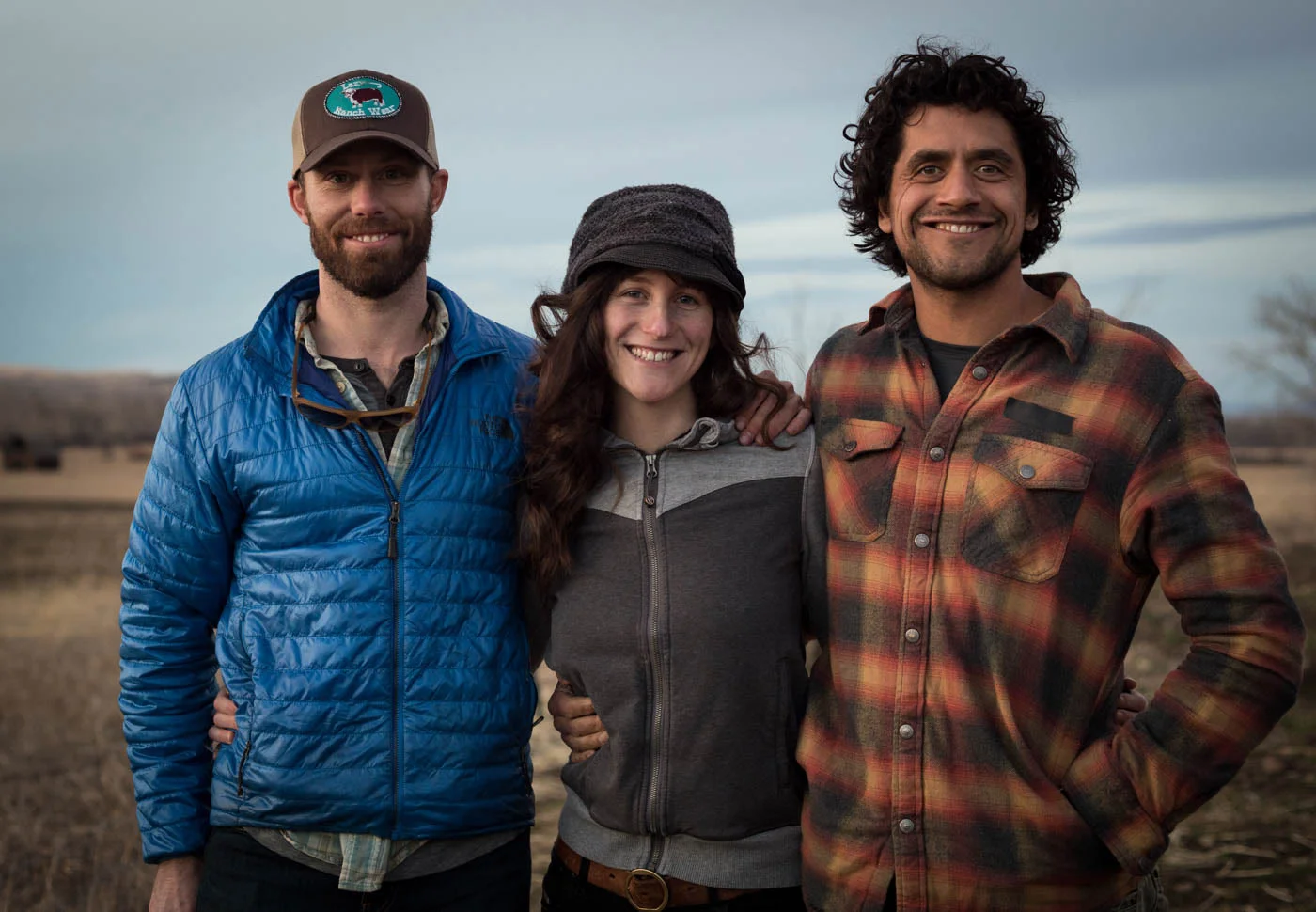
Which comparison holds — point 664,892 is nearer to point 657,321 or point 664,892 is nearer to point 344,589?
point 344,589

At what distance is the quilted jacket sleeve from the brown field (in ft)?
8.92

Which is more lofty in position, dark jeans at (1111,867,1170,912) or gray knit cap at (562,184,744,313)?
gray knit cap at (562,184,744,313)

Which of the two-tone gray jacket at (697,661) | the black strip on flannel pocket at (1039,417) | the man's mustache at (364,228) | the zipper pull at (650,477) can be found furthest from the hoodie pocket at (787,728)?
the man's mustache at (364,228)

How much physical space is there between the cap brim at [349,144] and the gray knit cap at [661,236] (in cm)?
44

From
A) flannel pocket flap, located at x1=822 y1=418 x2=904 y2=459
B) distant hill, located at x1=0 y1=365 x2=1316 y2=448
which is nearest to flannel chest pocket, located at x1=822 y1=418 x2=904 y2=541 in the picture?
flannel pocket flap, located at x1=822 y1=418 x2=904 y2=459

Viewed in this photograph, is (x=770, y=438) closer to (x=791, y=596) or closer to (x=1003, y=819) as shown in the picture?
(x=791, y=596)

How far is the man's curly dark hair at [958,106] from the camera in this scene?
2.82 meters

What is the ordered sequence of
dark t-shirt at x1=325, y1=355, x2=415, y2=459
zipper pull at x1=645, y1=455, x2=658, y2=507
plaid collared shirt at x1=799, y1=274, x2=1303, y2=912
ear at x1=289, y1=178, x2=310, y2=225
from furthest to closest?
ear at x1=289, y1=178, x2=310, y2=225 < dark t-shirt at x1=325, y1=355, x2=415, y2=459 < zipper pull at x1=645, y1=455, x2=658, y2=507 < plaid collared shirt at x1=799, y1=274, x2=1303, y2=912

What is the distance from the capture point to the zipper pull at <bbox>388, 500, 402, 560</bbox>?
2678 millimetres

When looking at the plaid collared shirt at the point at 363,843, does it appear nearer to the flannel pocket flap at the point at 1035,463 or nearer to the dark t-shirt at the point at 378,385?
the dark t-shirt at the point at 378,385

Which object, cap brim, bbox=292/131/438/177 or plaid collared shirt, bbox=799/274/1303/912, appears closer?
plaid collared shirt, bbox=799/274/1303/912

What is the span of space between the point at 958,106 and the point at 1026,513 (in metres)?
1.00

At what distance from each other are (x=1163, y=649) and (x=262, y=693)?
32.6 ft

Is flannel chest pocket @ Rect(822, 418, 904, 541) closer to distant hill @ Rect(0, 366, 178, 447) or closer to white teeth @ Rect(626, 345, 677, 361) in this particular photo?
white teeth @ Rect(626, 345, 677, 361)
